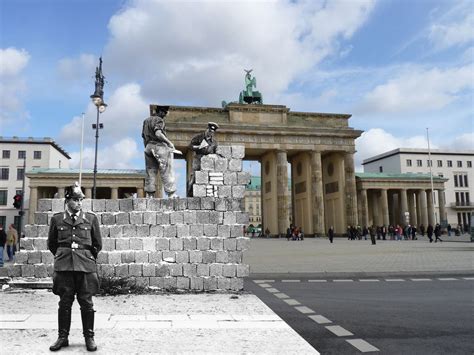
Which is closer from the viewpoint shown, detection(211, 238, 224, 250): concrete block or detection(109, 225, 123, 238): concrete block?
detection(109, 225, 123, 238): concrete block

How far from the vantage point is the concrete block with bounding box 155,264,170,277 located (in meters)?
11.0

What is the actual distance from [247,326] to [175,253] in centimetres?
454

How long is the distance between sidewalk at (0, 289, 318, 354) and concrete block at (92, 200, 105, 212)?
2.59 m

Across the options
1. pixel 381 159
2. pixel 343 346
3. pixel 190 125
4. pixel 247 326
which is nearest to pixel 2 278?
pixel 247 326

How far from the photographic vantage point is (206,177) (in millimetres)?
12633

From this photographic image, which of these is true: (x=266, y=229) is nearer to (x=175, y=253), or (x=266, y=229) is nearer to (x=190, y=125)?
(x=190, y=125)

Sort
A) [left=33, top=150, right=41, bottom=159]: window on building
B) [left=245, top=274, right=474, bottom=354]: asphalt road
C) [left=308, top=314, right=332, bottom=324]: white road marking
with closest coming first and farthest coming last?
Result: [left=245, top=274, right=474, bottom=354]: asphalt road, [left=308, top=314, right=332, bottom=324]: white road marking, [left=33, top=150, right=41, bottom=159]: window on building

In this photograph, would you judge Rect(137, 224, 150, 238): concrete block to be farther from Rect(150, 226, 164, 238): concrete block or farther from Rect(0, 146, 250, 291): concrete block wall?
Rect(150, 226, 164, 238): concrete block

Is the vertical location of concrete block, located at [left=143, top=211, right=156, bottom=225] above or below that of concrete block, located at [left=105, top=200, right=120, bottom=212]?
below

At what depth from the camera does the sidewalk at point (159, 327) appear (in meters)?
5.65

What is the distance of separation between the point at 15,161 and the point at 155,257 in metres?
80.2

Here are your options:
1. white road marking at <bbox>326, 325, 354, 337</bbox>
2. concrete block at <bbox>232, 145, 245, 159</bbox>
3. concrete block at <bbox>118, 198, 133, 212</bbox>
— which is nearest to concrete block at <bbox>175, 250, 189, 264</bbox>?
concrete block at <bbox>118, 198, 133, 212</bbox>

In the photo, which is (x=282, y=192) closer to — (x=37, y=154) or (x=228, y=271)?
(x=228, y=271)

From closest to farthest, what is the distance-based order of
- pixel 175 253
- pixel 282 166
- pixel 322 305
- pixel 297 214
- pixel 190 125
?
pixel 322 305, pixel 175 253, pixel 190 125, pixel 282 166, pixel 297 214
